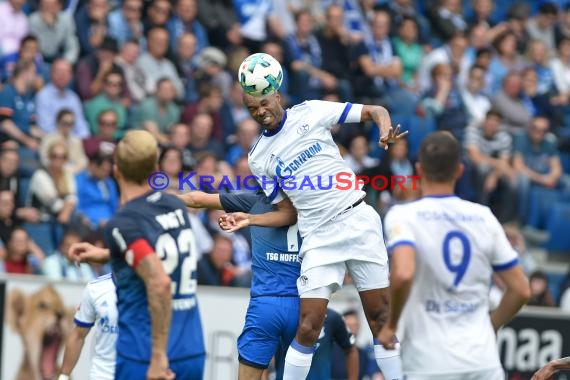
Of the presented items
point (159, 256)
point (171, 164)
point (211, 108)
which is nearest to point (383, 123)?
point (159, 256)

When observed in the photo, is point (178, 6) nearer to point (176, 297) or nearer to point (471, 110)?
point (471, 110)

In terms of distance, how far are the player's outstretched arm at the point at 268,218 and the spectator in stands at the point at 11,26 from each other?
334 inches

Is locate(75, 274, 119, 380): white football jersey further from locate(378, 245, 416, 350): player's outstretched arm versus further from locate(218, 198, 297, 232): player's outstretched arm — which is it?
locate(378, 245, 416, 350): player's outstretched arm

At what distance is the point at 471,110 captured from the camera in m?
21.6

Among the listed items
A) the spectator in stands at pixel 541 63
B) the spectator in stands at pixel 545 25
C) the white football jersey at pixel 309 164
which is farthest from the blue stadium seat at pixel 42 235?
the spectator in stands at pixel 545 25

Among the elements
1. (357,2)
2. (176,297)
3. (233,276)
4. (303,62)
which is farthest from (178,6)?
(176,297)

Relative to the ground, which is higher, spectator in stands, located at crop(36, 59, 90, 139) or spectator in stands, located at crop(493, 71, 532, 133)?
spectator in stands, located at crop(493, 71, 532, 133)

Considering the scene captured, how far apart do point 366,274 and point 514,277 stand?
2.20 meters

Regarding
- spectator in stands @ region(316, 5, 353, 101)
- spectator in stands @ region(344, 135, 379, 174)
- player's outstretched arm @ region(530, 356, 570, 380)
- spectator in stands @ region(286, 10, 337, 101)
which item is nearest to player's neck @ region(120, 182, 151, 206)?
player's outstretched arm @ region(530, 356, 570, 380)

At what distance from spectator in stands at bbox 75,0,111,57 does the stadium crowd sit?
2 cm

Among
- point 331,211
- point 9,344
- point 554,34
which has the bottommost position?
point 9,344

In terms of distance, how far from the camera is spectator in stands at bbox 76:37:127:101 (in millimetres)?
18172

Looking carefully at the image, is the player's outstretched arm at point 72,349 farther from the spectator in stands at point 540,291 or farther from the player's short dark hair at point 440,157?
the spectator in stands at point 540,291

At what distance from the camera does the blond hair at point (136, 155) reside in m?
8.51
